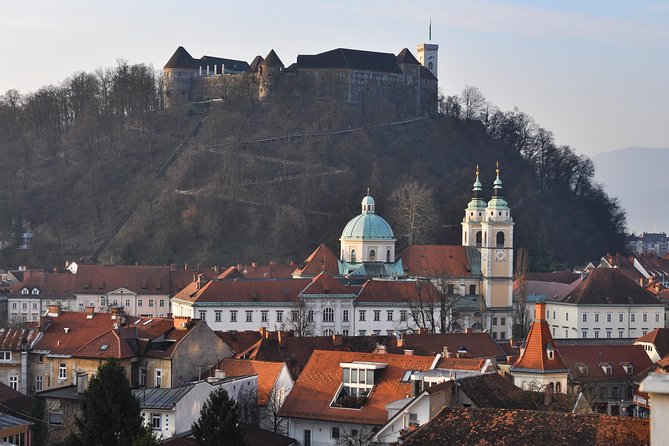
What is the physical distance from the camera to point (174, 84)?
139 meters

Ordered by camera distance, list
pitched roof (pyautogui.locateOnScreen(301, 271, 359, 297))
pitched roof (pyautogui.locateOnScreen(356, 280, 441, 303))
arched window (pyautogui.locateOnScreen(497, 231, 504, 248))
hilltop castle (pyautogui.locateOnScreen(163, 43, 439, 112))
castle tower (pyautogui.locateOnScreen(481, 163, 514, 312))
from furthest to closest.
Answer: hilltop castle (pyautogui.locateOnScreen(163, 43, 439, 112)) < arched window (pyautogui.locateOnScreen(497, 231, 504, 248)) < castle tower (pyautogui.locateOnScreen(481, 163, 514, 312)) < pitched roof (pyautogui.locateOnScreen(356, 280, 441, 303)) < pitched roof (pyautogui.locateOnScreen(301, 271, 359, 297))

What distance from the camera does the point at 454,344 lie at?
5512cm

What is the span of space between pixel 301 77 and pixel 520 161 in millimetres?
24440

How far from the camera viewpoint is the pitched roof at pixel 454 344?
5328 centimetres

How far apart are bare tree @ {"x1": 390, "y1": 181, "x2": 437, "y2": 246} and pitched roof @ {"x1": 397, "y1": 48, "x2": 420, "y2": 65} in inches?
1527

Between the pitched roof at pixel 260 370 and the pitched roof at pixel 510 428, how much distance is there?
19331 mm

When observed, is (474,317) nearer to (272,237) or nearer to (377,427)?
(272,237)

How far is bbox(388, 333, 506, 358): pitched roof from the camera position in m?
53.3

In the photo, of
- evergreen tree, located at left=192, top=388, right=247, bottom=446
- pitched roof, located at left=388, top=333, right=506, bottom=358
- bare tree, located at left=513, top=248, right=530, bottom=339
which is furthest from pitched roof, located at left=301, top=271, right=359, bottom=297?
evergreen tree, located at left=192, top=388, right=247, bottom=446

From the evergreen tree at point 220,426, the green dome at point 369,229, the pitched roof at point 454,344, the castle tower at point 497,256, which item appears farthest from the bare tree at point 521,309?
the evergreen tree at point 220,426

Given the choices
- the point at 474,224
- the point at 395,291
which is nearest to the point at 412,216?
the point at 474,224

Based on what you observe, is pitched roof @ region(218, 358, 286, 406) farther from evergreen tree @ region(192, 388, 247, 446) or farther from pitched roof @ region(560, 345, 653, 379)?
pitched roof @ region(560, 345, 653, 379)

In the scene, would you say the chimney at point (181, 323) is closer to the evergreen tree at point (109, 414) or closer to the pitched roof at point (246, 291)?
the evergreen tree at point (109, 414)

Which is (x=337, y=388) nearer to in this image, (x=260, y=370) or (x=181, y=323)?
(x=260, y=370)
